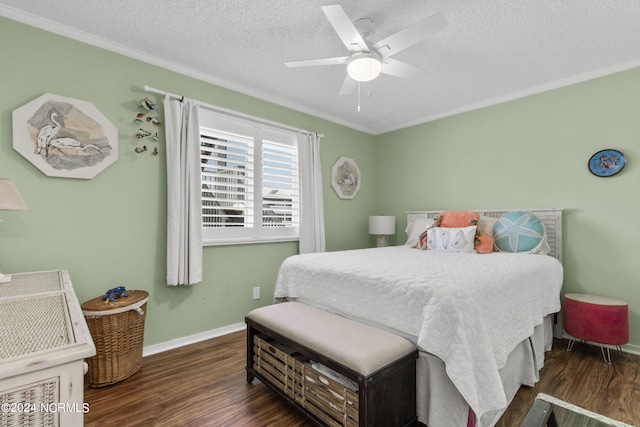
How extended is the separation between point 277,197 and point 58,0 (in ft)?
7.34

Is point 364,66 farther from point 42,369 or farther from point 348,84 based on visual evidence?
point 42,369

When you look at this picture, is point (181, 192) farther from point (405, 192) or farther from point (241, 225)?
point (405, 192)

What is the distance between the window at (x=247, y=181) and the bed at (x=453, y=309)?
942mm

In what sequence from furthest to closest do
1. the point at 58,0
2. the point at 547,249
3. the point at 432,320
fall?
the point at 547,249
the point at 58,0
the point at 432,320

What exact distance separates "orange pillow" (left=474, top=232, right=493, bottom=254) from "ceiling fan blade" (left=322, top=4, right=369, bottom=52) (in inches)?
79.8

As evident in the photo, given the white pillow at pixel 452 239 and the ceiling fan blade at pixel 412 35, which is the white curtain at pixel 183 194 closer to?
the ceiling fan blade at pixel 412 35

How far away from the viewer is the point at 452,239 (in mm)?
2934

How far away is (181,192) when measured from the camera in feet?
8.53

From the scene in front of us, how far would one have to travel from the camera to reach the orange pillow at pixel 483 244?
2.80 m

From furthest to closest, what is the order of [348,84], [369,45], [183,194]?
[183,194]
[348,84]
[369,45]

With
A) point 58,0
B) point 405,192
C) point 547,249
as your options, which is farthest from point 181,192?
point 547,249

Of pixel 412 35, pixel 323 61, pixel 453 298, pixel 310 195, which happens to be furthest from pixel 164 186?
pixel 453 298

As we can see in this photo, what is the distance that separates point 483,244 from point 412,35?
2003 mm

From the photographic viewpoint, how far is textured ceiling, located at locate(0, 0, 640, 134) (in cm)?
192
